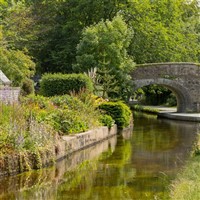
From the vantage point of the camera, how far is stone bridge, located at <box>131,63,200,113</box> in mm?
30094

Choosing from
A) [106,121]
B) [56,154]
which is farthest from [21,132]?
[106,121]

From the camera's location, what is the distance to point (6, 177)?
10070 mm

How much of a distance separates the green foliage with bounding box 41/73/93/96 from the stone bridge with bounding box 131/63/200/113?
8.13 m

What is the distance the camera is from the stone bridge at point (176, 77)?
3009 centimetres

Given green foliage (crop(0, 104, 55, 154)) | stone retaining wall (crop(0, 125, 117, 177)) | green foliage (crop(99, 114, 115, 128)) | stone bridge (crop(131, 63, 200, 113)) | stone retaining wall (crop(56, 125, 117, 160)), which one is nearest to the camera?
stone retaining wall (crop(0, 125, 117, 177))

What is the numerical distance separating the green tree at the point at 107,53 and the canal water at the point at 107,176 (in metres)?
12.0

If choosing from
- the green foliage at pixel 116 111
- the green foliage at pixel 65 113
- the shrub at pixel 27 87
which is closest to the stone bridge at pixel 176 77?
the shrub at pixel 27 87

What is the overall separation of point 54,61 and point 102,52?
18.3 ft

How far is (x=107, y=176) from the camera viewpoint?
10.6 metres

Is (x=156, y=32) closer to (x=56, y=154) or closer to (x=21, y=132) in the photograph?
(x=56, y=154)

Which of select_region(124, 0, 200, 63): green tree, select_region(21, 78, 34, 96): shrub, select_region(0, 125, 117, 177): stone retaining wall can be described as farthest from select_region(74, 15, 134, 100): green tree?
select_region(0, 125, 117, 177): stone retaining wall

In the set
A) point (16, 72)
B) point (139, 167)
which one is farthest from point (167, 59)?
point (139, 167)

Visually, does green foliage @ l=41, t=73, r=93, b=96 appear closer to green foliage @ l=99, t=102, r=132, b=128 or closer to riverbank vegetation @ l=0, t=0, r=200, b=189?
riverbank vegetation @ l=0, t=0, r=200, b=189

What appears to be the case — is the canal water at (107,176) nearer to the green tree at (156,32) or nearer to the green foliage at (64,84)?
the green foliage at (64,84)
